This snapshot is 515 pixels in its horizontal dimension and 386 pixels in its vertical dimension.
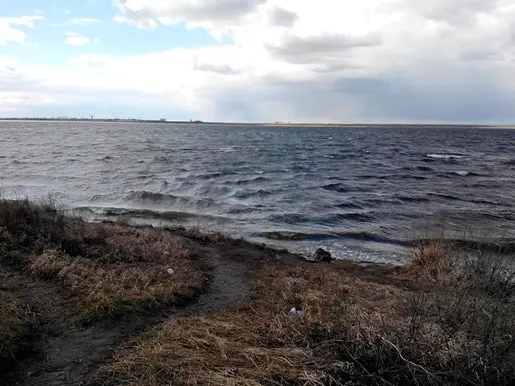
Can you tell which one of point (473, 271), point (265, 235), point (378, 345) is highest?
point (378, 345)

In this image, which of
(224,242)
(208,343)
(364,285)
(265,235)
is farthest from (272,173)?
(208,343)

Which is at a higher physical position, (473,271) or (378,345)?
(378,345)

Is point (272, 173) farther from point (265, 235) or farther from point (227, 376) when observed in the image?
point (227, 376)

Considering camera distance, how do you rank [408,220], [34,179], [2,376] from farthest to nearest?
[34,179], [408,220], [2,376]

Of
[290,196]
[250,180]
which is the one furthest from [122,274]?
[250,180]

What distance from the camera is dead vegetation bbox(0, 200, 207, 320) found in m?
6.41

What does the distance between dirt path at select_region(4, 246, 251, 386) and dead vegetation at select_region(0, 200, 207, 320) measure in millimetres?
214

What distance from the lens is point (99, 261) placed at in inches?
309

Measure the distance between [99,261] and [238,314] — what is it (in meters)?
3.05

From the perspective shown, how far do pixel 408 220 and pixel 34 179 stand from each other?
65.4ft

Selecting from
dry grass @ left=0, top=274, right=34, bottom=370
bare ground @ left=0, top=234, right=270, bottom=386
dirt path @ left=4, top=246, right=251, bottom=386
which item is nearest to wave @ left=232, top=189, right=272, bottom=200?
bare ground @ left=0, top=234, right=270, bottom=386

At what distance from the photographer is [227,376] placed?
4.01 metres

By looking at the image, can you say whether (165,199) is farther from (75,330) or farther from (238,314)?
(75,330)

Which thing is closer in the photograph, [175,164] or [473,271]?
[473,271]
